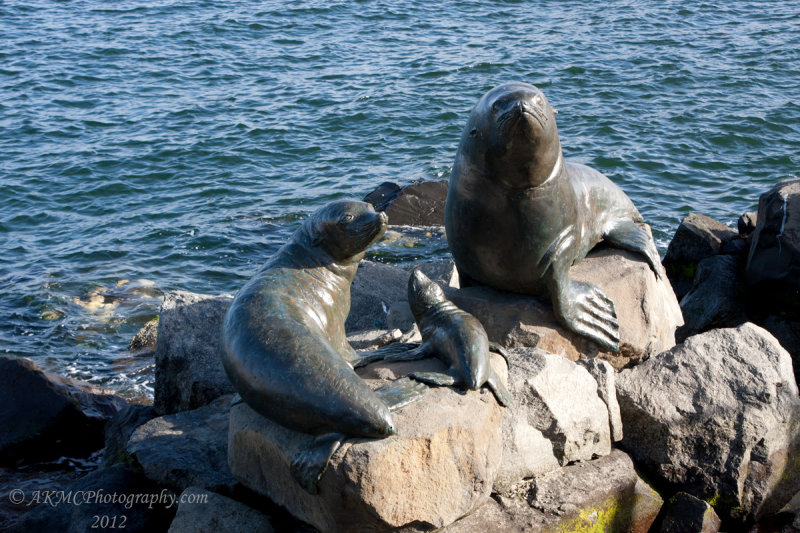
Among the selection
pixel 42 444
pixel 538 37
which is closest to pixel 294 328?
pixel 42 444

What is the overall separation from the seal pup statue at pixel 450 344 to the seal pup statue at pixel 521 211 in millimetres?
443

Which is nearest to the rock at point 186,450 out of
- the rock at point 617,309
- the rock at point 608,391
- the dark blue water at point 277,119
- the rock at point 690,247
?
the rock at point 617,309

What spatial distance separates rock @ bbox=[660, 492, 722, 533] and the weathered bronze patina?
1948 mm

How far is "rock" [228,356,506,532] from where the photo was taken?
3748 mm

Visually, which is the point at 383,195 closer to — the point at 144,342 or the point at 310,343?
the point at 144,342

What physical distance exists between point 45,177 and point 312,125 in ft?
13.0

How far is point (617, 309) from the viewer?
18.5ft

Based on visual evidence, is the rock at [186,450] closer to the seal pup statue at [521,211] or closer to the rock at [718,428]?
the seal pup statue at [521,211]

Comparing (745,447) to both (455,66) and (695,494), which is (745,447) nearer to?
(695,494)

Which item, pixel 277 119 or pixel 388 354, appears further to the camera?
pixel 277 119

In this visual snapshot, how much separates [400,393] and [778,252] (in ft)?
15.1

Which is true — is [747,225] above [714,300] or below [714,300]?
above

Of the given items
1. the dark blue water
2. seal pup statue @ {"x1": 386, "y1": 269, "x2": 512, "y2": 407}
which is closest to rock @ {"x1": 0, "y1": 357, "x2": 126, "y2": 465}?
the dark blue water

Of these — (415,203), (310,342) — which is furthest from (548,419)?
(415,203)
